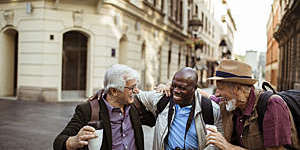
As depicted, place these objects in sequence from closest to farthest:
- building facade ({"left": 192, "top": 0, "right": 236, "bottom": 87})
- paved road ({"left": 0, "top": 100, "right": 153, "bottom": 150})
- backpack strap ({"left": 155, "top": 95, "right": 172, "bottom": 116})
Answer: backpack strap ({"left": 155, "top": 95, "right": 172, "bottom": 116}), paved road ({"left": 0, "top": 100, "right": 153, "bottom": 150}), building facade ({"left": 192, "top": 0, "right": 236, "bottom": 87})

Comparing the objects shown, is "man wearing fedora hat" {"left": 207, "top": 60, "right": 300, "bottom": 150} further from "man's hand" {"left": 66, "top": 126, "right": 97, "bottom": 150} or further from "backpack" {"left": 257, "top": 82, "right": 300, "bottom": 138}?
"man's hand" {"left": 66, "top": 126, "right": 97, "bottom": 150}

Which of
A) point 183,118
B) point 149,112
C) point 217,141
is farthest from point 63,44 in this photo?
point 217,141

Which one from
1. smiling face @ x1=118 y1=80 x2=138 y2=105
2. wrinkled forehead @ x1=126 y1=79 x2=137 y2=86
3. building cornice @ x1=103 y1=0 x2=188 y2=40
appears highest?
building cornice @ x1=103 y1=0 x2=188 y2=40

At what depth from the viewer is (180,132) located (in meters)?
2.39

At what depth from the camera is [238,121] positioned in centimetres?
210

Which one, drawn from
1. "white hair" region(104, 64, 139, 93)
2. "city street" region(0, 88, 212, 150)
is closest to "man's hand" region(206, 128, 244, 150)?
"white hair" region(104, 64, 139, 93)

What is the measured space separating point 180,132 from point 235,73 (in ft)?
2.41

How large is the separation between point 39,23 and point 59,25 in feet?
2.67

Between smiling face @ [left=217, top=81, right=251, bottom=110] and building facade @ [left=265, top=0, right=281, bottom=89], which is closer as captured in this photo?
smiling face @ [left=217, top=81, right=251, bottom=110]

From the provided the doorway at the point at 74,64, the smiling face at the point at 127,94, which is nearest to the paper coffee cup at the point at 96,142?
the smiling face at the point at 127,94

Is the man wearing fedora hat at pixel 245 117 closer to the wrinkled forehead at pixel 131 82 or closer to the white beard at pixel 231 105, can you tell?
the white beard at pixel 231 105

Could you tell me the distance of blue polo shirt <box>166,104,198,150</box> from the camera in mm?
2359

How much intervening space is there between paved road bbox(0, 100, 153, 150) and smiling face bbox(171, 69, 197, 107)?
355 cm

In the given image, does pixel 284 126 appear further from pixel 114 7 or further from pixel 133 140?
pixel 114 7
